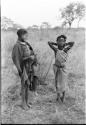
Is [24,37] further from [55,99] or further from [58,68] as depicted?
[55,99]

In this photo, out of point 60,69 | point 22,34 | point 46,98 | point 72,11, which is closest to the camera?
point 22,34

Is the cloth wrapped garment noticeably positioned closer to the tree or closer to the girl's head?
the girl's head

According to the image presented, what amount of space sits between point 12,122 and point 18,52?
119cm

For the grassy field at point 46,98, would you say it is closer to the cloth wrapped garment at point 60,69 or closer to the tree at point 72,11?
the cloth wrapped garment at point 60,69

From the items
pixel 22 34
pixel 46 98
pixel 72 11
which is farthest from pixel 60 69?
pixel 72 11

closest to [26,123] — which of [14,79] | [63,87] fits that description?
[63,87]

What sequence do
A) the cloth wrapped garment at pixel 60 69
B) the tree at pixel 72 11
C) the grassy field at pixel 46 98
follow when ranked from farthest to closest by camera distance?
the tree at pixel 72 11, the cloth wrapped garment at pixel 60 69, the grassy field at pixel 46 98

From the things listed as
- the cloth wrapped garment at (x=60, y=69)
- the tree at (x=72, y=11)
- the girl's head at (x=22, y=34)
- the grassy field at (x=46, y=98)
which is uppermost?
the tree at (x=72, y=11)

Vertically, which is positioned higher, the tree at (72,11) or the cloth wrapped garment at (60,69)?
the tree at (72,11)

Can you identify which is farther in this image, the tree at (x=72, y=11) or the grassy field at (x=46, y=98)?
the tree at (x=72, y=11)

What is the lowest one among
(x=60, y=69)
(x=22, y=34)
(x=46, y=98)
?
(x=46, y=98)

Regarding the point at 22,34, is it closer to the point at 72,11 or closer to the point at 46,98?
the point at 46,98

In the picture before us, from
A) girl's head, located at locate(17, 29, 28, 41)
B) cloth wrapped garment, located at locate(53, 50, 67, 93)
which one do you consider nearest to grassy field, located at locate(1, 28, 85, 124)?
cloth wrapped garment, located at locate(53, 50, 67, 93)

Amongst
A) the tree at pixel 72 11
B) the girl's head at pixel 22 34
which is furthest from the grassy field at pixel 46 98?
the tree at pixel 72 11
